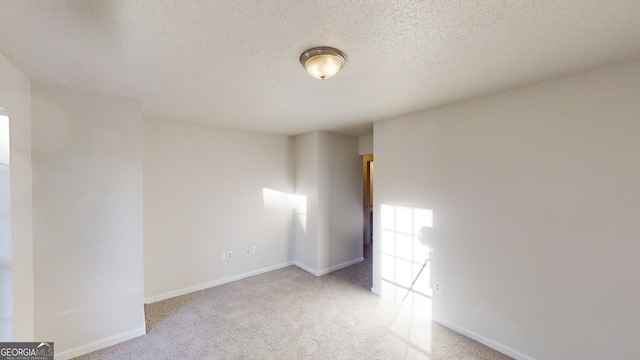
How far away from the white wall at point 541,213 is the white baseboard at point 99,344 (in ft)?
10.3

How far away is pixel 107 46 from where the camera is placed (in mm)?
1556

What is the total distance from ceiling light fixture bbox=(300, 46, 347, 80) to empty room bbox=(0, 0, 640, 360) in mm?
14

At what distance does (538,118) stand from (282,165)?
11.3ft

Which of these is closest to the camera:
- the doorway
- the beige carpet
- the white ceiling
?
the white ceiling

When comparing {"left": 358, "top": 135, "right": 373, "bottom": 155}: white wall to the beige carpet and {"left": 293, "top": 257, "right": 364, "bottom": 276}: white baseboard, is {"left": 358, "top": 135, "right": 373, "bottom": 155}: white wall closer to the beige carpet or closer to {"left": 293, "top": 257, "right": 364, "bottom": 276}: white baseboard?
{"left": 293, "top": 257, "right": 364, "bottom": 276}: white baseboard

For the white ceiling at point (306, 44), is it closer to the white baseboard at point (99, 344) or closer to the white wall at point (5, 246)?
the white wall at point (5, 246)

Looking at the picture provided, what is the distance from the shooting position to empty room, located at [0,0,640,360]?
1398 millimetres

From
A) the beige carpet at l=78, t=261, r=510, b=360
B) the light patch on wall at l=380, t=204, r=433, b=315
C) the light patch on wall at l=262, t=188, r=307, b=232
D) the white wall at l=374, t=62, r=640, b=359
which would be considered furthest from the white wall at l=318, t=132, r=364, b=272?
the white wall at l=374, t=62, r=640, b=359

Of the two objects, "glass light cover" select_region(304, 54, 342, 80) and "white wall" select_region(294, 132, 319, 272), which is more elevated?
"glass light cover" select_region(304, 54, 342, 80)

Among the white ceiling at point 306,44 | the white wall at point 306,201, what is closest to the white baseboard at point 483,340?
the white wall at point 306,201

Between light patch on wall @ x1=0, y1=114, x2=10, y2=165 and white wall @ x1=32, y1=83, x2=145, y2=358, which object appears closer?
light patch on wall @ x1=0, y1=114, x2=10, y2=165

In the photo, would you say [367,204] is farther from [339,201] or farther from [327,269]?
[327,269]

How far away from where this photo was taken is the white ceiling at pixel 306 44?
121cm

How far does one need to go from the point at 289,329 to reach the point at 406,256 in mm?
1588
